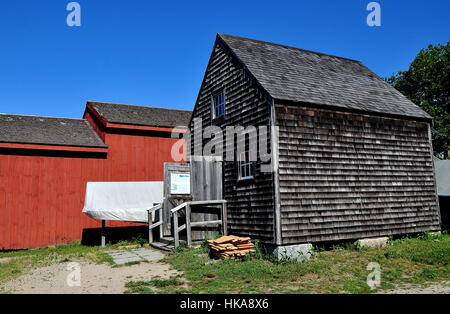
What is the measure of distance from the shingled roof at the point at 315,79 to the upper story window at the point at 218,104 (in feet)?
5.74

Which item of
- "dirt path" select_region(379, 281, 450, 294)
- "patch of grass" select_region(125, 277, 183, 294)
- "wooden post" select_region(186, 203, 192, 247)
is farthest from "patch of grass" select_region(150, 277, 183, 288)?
"dirt path" select_region(379, 281, 450, 294)

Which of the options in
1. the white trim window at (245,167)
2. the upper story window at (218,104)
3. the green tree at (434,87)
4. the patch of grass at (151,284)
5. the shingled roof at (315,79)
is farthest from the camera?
the green tree at (434,87)

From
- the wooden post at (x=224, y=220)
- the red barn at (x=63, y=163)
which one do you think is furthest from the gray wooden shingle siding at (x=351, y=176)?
the red barn at (x=63, y=163)

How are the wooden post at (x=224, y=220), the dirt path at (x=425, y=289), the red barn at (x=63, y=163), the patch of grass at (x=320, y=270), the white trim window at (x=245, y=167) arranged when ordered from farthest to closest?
the red barn at (x=63, y=163) → the wooden post at (x=224, y=220) → the white trim window at (x=245, y=167) → the patch of grass at (x=320, y=270) → the dirt path at (x=425, y=289)

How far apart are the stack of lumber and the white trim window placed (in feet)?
6.55

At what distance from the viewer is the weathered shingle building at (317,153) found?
1041 cm

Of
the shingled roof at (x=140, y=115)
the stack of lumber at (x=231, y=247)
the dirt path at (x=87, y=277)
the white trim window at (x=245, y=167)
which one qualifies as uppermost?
the shingled roof at (x=140, y=115)

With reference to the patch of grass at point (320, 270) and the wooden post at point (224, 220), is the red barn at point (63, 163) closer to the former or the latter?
the wooden post at point (224, 220)

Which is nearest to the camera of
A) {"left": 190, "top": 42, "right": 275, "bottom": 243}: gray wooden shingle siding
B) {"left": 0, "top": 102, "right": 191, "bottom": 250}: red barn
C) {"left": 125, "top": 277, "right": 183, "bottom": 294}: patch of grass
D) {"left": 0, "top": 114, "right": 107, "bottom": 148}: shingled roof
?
{"left": 125, "top": 277, "right": 183, "bottom": 294}: patch of grass

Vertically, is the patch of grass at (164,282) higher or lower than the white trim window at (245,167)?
lower

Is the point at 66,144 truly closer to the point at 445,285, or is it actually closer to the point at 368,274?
the point at 368,274

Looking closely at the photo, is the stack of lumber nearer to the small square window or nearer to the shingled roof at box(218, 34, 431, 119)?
the shingled roof at box(218, 34, 431, 119)

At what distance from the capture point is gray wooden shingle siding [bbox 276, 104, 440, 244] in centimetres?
1041

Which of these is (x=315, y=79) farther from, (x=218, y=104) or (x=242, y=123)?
(x=218, y=104)
